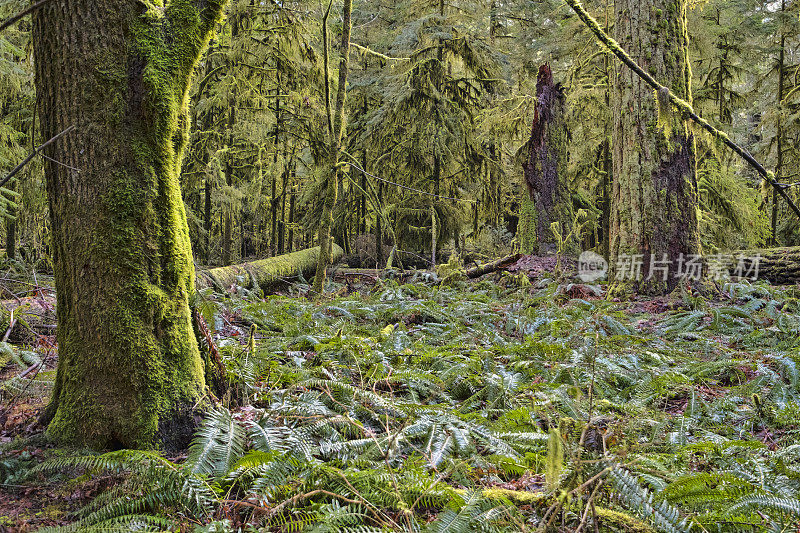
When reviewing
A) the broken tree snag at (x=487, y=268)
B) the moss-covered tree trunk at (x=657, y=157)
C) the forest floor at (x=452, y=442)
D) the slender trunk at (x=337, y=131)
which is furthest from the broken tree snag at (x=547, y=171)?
the forest floor at (x=452, y=442)

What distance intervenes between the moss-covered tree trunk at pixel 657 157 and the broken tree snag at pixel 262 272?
4402mm

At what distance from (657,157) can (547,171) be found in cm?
417

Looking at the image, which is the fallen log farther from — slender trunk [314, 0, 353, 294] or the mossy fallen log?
slender trunk [314, 0, 353, 294]

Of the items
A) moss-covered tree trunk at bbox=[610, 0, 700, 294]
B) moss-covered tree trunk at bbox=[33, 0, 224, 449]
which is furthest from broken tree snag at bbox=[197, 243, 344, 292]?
moss-covered tree trunk at bbox=[610, 0, 700, 294]

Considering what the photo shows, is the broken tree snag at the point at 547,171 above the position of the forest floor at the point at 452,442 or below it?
above

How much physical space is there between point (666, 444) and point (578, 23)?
11679 millimetres

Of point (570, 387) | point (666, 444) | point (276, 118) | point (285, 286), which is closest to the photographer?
point (666, 444)

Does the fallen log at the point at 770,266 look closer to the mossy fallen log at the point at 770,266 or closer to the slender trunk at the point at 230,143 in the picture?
the mossy fallen log at the point at 770,266

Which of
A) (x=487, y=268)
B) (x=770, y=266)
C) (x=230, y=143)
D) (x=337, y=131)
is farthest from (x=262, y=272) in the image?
(x=770, y=266)

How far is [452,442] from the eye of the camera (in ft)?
6.98

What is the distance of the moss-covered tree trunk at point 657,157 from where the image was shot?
610cm

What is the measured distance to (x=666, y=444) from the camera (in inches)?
93.0

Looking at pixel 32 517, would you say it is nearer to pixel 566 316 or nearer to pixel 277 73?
pixel 566 316

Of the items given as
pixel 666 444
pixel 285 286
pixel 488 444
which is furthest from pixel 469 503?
pixel 285 286
